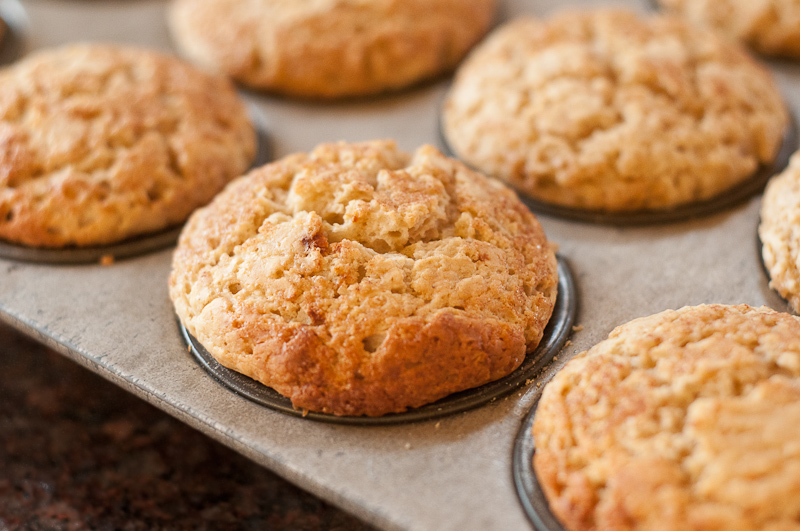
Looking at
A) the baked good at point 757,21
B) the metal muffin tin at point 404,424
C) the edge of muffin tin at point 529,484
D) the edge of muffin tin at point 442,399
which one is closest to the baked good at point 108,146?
the metal muffin tin at point 404,424

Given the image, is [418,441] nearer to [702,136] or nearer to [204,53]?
[702,136]

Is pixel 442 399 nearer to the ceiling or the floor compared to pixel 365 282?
nearer to the floor

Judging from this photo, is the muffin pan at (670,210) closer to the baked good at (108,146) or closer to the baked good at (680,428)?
the baked good at (680,428)

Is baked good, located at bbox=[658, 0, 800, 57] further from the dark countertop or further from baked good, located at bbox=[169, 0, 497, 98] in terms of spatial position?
the dark countertop

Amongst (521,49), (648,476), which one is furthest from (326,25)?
(648,476)

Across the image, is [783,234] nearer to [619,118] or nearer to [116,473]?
[619,118]

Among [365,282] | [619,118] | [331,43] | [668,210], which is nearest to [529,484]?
[365,282]
